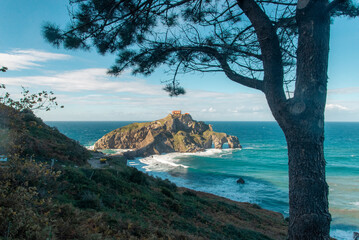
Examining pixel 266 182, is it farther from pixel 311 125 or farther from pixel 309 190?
pixel 311 125

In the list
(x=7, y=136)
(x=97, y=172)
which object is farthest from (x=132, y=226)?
(x=97, y=172)

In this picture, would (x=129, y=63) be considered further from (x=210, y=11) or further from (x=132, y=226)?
(x=132, y=226)

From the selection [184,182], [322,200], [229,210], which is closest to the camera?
[322,200]

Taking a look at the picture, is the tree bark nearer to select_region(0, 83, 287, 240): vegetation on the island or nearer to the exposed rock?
select_region(0, 83, 287, 240): vegetation on the island

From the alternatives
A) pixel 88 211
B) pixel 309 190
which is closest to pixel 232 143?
pixel 88 211

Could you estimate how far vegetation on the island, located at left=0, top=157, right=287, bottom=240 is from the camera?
331 centimetres

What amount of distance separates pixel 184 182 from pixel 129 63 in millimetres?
30399

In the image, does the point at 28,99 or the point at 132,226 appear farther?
the point at 132,226

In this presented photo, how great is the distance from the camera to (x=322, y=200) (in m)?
2.95

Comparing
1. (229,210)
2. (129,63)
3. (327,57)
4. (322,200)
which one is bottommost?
(229,210)

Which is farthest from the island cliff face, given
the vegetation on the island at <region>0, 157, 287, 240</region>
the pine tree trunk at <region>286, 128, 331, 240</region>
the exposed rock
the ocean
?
the pine tree trunk at <region>286, 128, 331, 240</region>

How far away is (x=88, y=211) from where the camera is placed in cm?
558

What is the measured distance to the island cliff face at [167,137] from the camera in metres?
67.6

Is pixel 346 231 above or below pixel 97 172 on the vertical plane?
below
